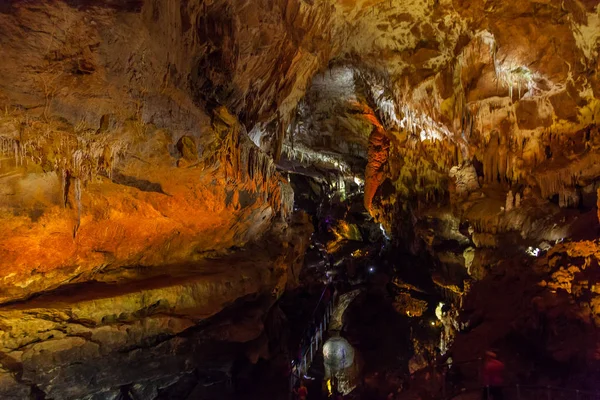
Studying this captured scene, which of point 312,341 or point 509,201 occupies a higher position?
point 509,201

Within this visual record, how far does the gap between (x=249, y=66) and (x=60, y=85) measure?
3.41 m

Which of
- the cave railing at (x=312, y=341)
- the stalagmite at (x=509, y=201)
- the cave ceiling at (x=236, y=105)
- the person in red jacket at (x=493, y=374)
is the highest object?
the cave ceiling at (x=236, y=105)

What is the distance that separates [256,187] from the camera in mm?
8328

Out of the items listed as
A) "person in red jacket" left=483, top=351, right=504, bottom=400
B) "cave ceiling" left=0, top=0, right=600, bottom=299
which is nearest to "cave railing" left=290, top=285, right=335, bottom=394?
"cave ceiling" left=0, top=0, right=600, bottom=299

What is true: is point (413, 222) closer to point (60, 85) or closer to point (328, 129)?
point (328, 129)

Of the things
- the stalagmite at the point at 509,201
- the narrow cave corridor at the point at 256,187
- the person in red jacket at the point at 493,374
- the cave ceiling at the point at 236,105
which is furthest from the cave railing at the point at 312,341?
the stalagmite at the point at 509,201

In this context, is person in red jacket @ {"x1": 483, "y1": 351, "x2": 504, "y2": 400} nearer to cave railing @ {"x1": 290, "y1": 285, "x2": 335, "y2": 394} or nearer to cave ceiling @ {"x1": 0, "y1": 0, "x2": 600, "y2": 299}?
cave railing @ {"x1": 290, "y1": 285, "x2": 335, "y2": 394}

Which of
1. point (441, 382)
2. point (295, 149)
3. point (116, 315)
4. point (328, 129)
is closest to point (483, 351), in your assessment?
point (441, 382)

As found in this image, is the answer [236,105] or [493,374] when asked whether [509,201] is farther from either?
[236,105]

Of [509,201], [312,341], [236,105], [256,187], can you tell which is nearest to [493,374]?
[256,187]

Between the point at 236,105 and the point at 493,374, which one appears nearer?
the point at 493,374

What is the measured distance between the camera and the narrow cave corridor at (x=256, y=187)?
4.92 meters

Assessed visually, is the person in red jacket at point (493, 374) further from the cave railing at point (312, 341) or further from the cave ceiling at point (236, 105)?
the cave ceiling at point (236, 105)

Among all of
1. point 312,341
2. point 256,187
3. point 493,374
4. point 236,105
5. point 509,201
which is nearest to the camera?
point 493,374
